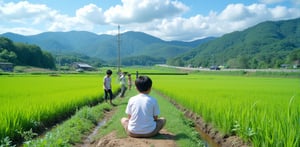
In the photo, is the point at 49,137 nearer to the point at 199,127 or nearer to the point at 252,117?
the point at 252,117

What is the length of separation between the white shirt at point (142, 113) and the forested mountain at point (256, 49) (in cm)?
6960

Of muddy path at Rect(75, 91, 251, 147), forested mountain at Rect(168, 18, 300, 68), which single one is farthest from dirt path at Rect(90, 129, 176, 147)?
forested mountain at Rect(168, 18, 300, 68)

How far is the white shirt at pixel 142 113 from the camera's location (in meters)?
5.10

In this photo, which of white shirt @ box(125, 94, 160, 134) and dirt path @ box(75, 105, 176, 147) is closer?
dirt path @ box(75, 105, 176, 147)

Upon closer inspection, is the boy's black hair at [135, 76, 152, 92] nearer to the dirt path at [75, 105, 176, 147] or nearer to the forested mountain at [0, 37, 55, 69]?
the dirt path at [75, 105, 176, 147]

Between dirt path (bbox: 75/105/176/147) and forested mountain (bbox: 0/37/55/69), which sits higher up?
forested mountain (bbox: 0/37/55/69)

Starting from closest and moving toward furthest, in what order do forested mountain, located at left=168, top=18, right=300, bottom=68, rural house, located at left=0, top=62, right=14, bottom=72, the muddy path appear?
the muddy path → rural house, located at left=0, top=62, right=14, bottom=72 → forested mountain, located at left=168, top=18, right=300, bottom=68

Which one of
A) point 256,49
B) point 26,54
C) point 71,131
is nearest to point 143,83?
point 71,131

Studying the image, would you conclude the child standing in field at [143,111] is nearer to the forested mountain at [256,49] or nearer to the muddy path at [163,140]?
the muddy path at [163,140]

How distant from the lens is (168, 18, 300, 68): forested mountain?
73.5m

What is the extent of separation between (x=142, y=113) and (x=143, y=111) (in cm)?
5

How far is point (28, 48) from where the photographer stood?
3302 inches

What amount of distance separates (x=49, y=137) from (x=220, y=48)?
164 m

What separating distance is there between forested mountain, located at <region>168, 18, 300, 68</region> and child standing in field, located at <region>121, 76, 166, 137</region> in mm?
69584
